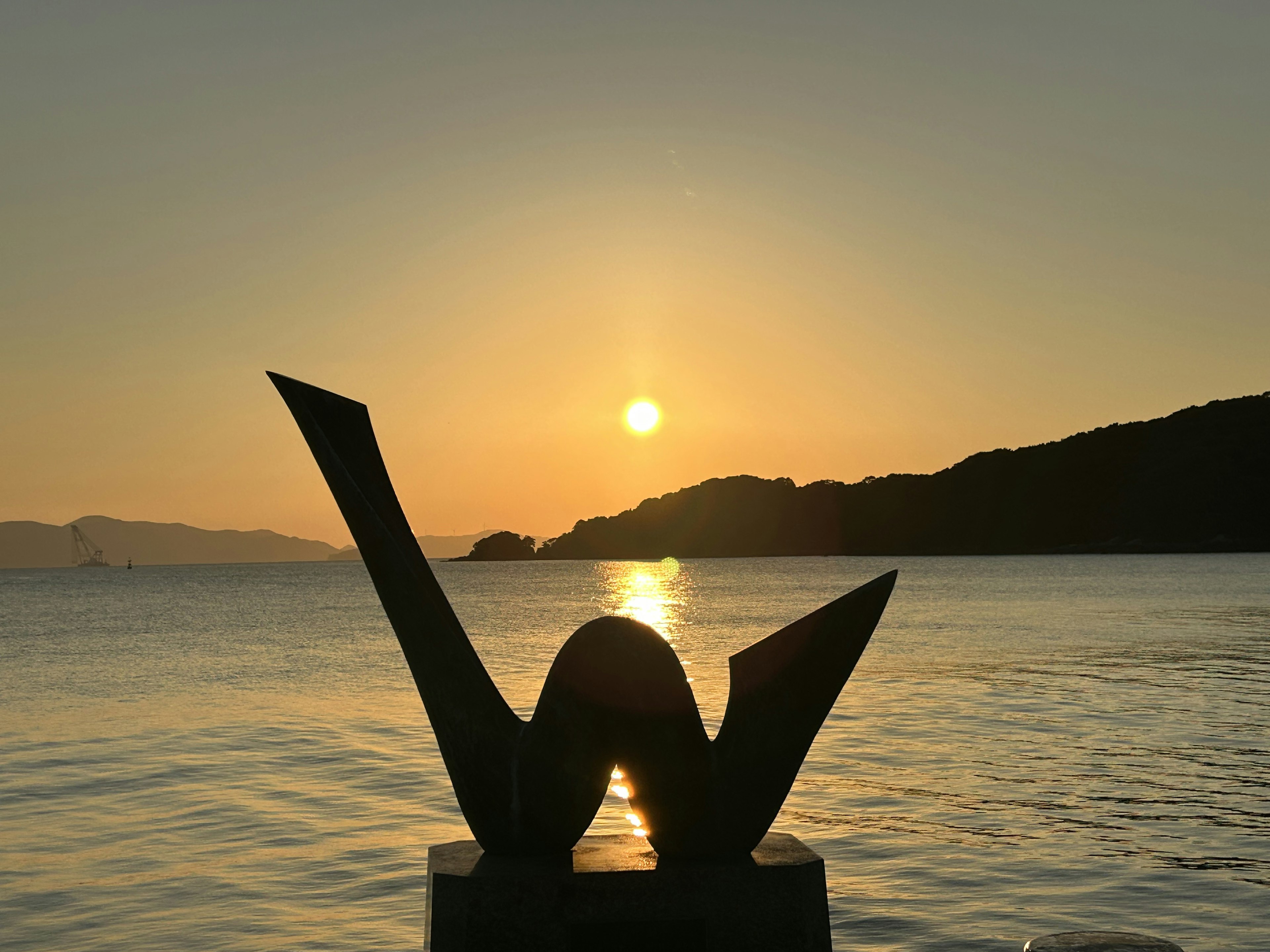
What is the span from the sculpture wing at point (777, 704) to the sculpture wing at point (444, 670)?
1108 millimetres

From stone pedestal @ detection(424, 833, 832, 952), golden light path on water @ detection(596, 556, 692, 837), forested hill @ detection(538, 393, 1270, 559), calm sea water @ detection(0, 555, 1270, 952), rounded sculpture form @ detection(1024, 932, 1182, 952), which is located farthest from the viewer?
forested hill @ detection(538, 393, 1270, 559)

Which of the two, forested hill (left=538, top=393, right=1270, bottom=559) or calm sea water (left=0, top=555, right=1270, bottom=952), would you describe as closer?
calm sea water (left=0, top=555, right=1270, bottom=952)

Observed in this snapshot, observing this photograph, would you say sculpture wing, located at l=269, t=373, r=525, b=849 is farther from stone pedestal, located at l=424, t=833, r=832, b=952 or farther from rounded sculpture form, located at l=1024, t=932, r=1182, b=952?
rounded sculpture form, located at l=1024, t=932, r=1182, b=952

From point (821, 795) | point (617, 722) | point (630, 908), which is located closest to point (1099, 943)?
point (630, 908)

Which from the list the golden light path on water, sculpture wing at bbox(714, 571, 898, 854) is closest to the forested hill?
the golden light path on water

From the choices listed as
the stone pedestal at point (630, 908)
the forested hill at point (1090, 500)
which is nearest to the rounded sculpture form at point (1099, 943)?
the stone pedestal at point (630, 908)

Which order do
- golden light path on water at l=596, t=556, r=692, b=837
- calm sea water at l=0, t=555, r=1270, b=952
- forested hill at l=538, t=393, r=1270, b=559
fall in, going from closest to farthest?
calm sea water at l=0, t=555, r=1270, b=952, golden light path on water at l=596, t=556, r=692, b=837, forested hill at l=538, t=393, r=1270, b=559

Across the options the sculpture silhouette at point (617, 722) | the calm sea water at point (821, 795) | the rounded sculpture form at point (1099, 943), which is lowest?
the calm sea water at point (821, 795)

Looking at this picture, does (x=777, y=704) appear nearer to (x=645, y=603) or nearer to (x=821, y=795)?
(x=821, y=795)

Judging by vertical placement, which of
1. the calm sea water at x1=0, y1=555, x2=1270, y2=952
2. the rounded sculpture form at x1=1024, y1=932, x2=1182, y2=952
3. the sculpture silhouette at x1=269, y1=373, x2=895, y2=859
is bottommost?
the calm sea water at x1=0, y1=555, x2=1270, y2=952

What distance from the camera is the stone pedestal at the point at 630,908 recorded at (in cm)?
544

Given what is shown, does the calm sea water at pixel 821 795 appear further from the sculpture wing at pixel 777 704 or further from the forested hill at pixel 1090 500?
the forested hill at pixel 1090 500

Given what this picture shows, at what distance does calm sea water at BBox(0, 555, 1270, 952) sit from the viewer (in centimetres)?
821

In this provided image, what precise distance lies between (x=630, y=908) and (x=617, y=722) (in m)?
0.87
